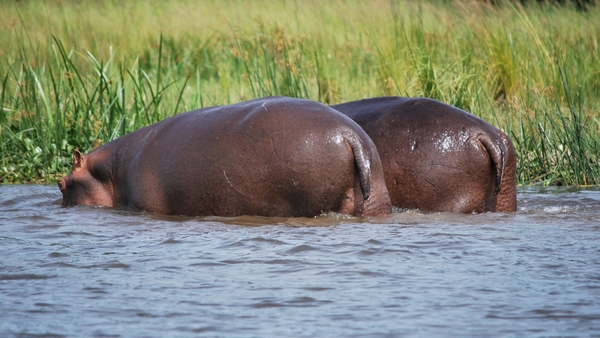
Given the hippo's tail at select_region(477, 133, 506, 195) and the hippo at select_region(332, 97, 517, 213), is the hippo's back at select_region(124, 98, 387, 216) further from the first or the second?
the hippo's tail at select_region(477, 133, 506, 195)

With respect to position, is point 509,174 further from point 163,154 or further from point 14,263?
point 14,263

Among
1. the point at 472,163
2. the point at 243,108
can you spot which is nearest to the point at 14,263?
the point at 243,108

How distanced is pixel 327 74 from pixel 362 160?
4.64 m

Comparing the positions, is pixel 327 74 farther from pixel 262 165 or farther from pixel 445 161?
pixel 262 165

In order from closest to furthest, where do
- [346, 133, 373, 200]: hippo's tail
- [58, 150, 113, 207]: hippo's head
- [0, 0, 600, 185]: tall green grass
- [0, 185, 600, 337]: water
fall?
[0, 185, 600, 337]: water
[346, 133, 373, 200]: hippo's tail
[58, 150, 113, 207]: hippo's head
[0, 0, 600, 185]: tall green grass

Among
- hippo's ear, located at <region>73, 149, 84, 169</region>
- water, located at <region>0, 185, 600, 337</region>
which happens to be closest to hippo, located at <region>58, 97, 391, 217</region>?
water, located at <region>0, 185, 600, 337</region>

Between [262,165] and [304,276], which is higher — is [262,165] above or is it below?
above

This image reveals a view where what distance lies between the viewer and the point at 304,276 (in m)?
3.46

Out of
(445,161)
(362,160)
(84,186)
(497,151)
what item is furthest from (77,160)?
(497,151)

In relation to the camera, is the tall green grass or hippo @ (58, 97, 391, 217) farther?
the tall green grass

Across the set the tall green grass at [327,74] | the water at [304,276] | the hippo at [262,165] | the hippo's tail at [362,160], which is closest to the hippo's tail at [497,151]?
the water at [304,276]

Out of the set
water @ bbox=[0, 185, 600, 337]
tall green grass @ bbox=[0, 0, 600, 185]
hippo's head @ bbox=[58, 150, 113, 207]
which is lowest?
water @ bbox=[0, 185, 600, 337]

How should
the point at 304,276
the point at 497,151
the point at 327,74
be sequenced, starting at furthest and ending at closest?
the point at 327,74
the point at 497,151
the point at 304,276

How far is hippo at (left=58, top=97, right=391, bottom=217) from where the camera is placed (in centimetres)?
455
